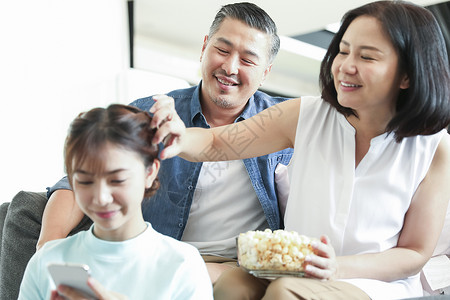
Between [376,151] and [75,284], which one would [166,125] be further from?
[376,151]

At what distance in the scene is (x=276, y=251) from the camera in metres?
1.14

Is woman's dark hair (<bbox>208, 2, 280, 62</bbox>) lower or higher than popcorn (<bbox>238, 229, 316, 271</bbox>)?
higher

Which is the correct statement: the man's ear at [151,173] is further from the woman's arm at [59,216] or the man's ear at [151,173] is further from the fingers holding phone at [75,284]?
the woman's arm at [59,216]

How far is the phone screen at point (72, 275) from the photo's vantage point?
97 cm

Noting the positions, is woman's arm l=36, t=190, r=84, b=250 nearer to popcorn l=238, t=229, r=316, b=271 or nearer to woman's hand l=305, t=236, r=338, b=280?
popcorn l=238, t=229, r=316, b=271

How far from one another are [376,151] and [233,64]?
62cm

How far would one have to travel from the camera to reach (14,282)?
1.77m

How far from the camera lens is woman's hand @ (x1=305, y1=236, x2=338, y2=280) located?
3.72 ft

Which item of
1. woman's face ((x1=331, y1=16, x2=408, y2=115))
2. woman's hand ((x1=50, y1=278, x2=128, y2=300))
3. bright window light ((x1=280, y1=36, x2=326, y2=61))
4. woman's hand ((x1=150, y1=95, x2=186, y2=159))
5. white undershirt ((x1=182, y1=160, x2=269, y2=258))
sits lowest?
bright window light ((x1=280, y1=36, x2=326, y2=61))

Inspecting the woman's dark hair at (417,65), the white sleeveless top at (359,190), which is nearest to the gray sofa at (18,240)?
the white sleeveless top at (359,190)

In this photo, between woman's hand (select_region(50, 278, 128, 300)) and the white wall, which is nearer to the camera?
woman's hand (select_region(50, 278, 128, 300))

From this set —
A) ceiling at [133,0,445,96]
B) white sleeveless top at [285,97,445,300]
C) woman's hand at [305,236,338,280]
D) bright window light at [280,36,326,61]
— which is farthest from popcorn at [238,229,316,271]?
bright window light at [280,36,326,61]

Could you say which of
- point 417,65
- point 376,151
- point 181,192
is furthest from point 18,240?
point 417,65

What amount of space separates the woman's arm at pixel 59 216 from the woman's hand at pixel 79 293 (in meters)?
0.63
